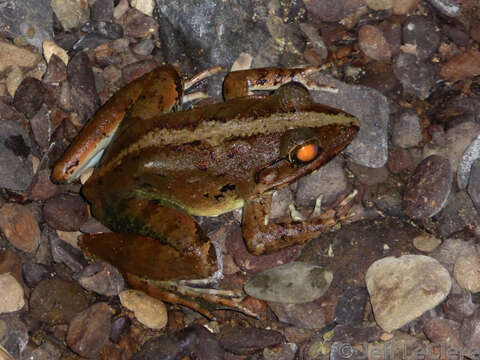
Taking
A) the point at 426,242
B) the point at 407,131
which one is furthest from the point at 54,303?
the point at 407,131

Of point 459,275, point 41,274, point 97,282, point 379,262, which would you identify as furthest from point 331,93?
point 41,274

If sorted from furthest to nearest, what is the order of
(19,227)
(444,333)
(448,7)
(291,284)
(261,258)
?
(448,7)
(261,258)
(19,227)
(291,284)
(444,333)

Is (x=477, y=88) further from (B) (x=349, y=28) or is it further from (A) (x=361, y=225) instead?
(A) (x=361, y=225)

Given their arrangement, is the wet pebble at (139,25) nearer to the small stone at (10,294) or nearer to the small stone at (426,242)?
the small stone at (10,294)

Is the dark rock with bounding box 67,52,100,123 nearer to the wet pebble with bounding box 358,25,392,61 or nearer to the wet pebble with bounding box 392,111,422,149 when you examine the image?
the wet pebble with bounding box 358,25,392,61

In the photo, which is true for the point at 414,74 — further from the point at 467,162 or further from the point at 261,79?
the point at 261,79

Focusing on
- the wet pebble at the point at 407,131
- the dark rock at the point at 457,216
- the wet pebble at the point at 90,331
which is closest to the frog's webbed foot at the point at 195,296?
the wet pebble at the point at 90,331
